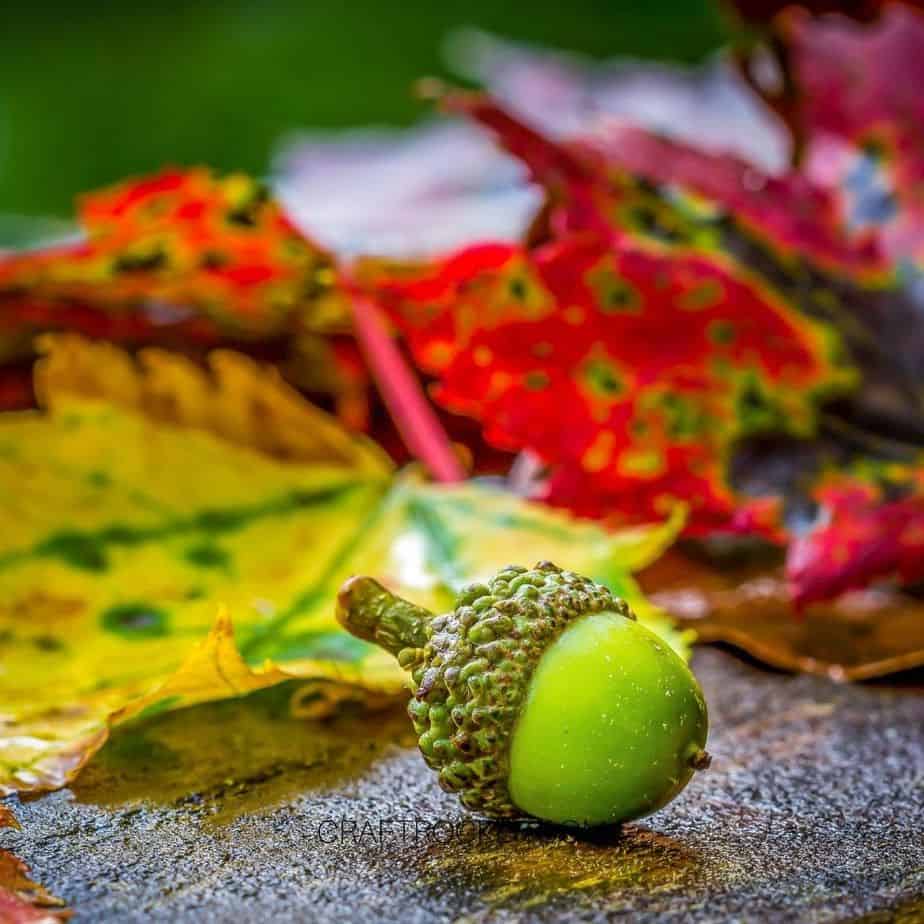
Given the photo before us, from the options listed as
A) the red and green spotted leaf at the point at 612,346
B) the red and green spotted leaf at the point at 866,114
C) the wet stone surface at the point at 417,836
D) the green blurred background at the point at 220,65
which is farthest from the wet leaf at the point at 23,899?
the green blurred background at the point at 220,65

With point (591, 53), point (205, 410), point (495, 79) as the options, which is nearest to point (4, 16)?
point (591, 53)

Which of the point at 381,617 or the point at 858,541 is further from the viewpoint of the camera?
the point at 858,541

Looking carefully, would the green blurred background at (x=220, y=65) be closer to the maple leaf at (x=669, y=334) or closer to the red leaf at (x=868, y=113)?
the red leaf at (x=868, y=113)

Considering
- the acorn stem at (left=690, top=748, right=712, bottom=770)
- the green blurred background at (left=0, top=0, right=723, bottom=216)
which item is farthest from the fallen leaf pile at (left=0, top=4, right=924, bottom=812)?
the green blurred background at (left=0, top=0, right=723, bottom=216)

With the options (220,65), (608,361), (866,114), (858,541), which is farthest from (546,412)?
(220,65)

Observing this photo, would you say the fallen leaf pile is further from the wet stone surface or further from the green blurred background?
the green blurred background

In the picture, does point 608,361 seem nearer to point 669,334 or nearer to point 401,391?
point 669,334
